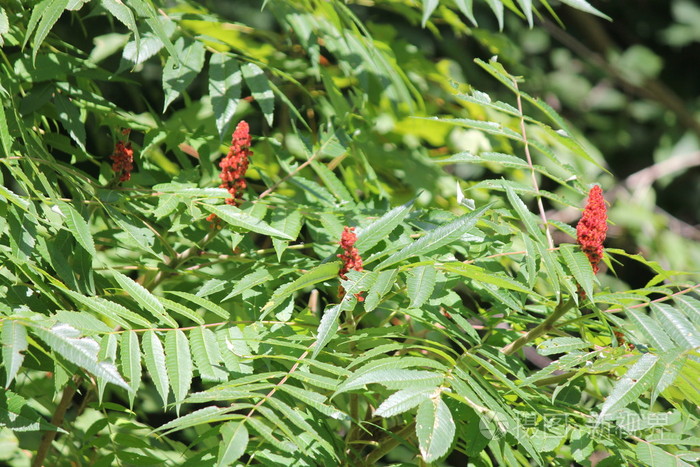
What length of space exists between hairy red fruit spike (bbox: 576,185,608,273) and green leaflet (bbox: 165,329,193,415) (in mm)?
621

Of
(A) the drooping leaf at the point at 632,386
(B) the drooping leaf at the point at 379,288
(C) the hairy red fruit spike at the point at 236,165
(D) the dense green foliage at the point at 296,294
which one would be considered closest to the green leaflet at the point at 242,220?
(D) the dense green foliage at the point at 296,294

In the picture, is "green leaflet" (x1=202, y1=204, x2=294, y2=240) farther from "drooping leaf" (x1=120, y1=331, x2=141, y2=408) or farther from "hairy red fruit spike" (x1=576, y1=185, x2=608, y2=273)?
"hairy red fruit spike" (x1=576, y1=185, x2=608, y2=273)

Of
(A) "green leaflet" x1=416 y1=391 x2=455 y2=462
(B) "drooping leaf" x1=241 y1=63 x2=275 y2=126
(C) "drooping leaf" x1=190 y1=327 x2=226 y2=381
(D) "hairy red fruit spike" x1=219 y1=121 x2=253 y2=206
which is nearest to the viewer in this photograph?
(A) "green leaflet" x1=416 y1=391 x2=455 y2=462

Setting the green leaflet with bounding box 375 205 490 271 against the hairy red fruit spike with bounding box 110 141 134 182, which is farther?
the hairy red fruit spike with bounding box 110 141 134 182

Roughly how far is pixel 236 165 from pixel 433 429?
26.3 inches

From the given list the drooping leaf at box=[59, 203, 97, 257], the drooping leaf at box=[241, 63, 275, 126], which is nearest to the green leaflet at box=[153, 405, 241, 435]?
the drooping leaf at box=[59, 203, 97, 257]

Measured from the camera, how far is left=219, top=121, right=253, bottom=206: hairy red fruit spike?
1370mm

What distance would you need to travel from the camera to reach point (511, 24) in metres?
4.18

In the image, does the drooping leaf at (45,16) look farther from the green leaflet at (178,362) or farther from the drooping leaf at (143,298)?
the green leaflet at (178,362)

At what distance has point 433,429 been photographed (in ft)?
2.96

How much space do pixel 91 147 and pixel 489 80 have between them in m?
1.92

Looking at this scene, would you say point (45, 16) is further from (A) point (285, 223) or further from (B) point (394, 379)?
(B) point (394, 379)

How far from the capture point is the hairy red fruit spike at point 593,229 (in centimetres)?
115

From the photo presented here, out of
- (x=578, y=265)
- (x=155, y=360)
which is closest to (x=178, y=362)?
(x=155, y=360)
